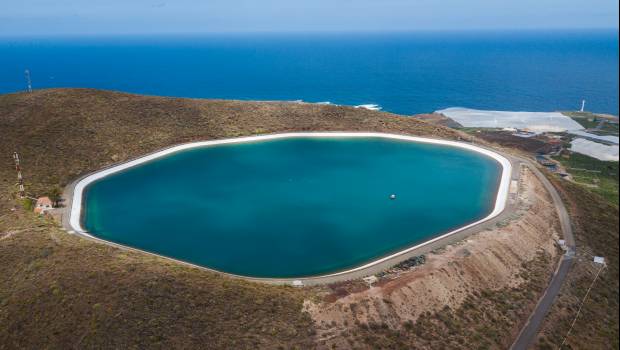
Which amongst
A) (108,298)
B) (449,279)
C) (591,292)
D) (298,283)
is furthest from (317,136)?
(108,298)

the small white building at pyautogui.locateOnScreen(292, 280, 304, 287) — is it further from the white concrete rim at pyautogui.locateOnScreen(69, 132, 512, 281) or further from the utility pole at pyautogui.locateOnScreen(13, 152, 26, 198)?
the utility pole at pyautogui.locateOnScreen(13, 152, 26, 198)

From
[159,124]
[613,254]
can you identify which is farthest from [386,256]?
[159,124]

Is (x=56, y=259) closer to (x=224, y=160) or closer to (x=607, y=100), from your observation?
(x=224, y=160)

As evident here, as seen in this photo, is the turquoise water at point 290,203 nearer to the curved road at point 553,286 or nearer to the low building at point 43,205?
the low building at point 43,205

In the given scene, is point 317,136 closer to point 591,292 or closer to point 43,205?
point 43,205

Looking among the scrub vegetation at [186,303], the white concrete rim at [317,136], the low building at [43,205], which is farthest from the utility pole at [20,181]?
the white concrete rim at [317,136]

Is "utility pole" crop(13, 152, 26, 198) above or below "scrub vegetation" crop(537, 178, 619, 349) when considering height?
above

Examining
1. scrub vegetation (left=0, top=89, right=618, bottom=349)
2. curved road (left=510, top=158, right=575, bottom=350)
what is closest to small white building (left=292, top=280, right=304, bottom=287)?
scrub vegetation (left=0, top=89, right=618, bottom=349)
